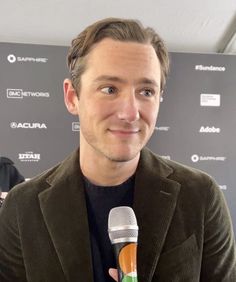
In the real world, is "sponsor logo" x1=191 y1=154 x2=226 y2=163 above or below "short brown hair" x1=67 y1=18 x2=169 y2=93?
below

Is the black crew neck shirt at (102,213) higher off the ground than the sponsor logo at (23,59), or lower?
lower

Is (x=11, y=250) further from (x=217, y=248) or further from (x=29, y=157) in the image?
(x=29, y=157)

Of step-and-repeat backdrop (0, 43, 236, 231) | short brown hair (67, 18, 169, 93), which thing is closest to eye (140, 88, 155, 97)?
short brown hair (67, 18, 169, 93)

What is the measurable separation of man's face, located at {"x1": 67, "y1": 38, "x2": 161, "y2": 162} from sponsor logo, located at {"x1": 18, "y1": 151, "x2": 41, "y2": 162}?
189 centimetres

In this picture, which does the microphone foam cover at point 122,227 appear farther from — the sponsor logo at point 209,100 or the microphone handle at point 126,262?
the sponsor logo at point 209,100

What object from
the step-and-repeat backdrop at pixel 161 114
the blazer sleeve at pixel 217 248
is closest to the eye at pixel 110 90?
the blazer sleeve at pixel 217 248

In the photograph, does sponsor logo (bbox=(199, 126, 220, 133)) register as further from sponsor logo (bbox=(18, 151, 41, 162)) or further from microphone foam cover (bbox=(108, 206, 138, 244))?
microphone foam cover (bbox=(108, 206, 138, 244))

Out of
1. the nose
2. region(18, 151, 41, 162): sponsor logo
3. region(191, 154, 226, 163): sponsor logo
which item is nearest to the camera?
the nose

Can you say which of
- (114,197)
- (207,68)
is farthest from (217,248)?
(207,68)

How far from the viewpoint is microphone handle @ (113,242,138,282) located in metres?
0.72

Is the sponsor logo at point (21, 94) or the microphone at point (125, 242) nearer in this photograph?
the microphone at point (125, 242)

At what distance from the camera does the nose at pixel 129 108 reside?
3.32ft

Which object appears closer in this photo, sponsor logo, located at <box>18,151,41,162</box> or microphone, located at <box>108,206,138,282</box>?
microphone, located at <box>108,206,138,282</box>

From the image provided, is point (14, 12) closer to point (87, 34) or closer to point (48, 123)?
point (48, 123)
